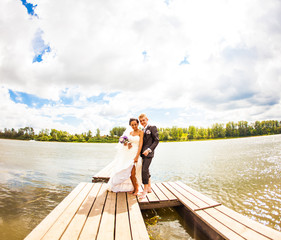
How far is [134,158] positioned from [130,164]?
23cm

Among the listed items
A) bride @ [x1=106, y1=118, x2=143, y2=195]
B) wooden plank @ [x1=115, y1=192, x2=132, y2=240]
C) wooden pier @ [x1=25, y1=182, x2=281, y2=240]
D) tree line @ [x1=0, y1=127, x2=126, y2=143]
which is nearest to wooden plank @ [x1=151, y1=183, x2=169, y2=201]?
wooden pier @ [x1=25, y1=182, x2=281, y2=240]

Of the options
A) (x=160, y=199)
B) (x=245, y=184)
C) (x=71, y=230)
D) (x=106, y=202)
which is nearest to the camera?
(x=71, y=230)

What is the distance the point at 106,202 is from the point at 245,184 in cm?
823

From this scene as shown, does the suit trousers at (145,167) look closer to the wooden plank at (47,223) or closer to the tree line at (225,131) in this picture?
the wooden plank at (47,223)

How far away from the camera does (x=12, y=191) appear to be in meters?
7.94

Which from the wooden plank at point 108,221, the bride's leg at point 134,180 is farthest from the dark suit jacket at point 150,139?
the wooden plank at point 108,221

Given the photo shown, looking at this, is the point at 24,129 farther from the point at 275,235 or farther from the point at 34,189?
the point at 275,235

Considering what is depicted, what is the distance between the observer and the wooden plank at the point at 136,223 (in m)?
2.90

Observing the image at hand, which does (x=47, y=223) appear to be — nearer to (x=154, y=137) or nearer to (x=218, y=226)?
(x=154, y=137)

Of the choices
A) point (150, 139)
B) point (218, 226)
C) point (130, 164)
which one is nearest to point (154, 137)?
point (150, 139)

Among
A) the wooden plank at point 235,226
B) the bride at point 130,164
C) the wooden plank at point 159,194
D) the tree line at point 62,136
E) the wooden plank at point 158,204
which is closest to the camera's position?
the wooden plank at point 235,226

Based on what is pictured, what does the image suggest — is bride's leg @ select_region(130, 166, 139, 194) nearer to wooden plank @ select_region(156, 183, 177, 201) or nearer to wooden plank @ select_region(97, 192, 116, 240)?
wooden plank @ select_region(97, 192, 116, 240)

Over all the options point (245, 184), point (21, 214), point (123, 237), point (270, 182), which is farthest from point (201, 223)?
point (270, 182)

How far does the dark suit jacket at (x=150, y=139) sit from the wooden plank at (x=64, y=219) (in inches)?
90.9
